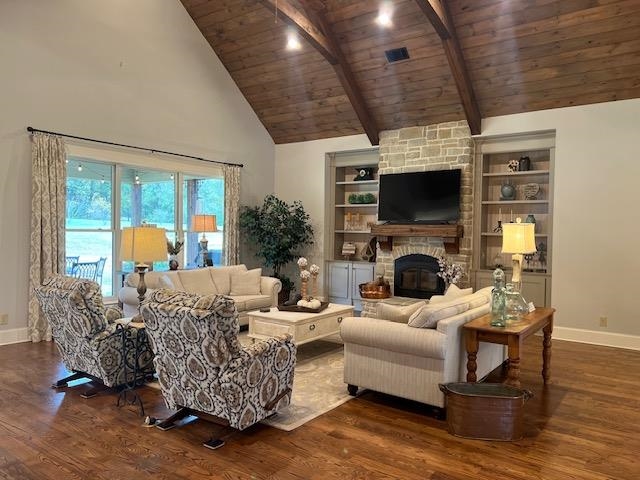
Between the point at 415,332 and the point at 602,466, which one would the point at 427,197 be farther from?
the point at 602,466

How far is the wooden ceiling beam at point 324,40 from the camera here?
611cm

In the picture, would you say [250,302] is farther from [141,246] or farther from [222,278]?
[141,246]

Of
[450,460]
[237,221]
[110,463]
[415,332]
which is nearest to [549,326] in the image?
[415,332]

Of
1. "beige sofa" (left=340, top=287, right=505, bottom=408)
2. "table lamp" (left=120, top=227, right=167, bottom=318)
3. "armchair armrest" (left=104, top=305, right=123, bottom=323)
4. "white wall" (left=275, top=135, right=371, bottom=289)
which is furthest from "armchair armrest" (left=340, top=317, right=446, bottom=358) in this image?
"white wall" (left=275, top=135, right=371, bottom=289)

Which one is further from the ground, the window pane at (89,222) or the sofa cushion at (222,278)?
the window pane at (89,222)

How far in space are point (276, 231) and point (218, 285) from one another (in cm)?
189

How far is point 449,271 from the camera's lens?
269 inches

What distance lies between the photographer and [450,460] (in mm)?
2977

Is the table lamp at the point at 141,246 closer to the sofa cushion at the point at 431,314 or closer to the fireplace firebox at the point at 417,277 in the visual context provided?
the sofa cushion at the point at 431,314

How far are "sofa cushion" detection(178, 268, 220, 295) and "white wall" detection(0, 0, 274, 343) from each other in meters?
1.85

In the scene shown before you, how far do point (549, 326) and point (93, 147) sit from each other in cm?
584

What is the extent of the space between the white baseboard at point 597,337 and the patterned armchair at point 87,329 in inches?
208

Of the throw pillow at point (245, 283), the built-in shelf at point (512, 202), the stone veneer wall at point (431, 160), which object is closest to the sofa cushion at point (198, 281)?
the throw pillow at point (245, 283)

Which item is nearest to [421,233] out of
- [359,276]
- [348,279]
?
[359,276]
